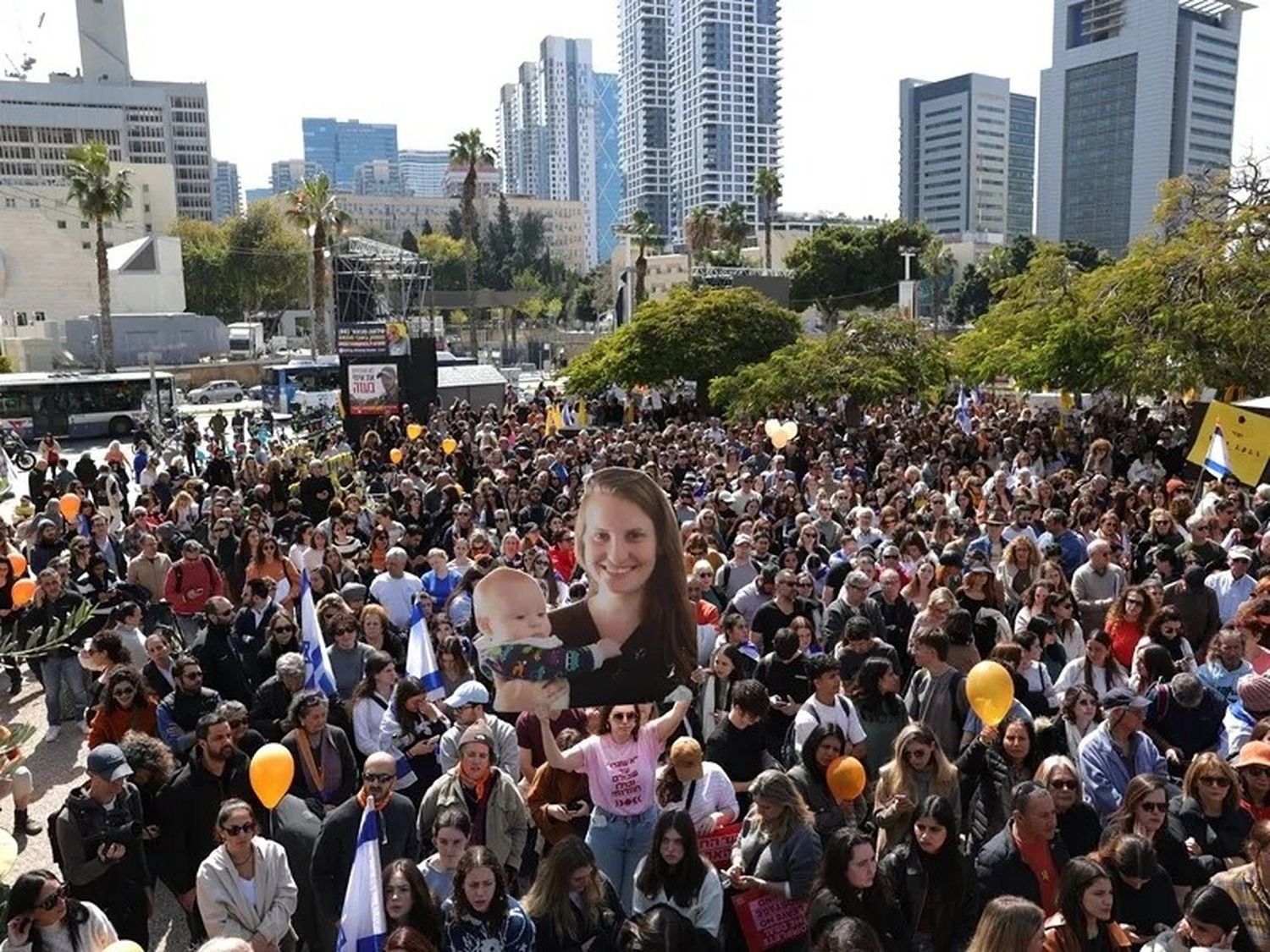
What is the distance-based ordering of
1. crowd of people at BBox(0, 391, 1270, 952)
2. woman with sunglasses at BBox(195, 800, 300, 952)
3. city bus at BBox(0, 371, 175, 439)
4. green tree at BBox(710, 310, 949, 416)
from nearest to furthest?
crowd of people at BBox(0, 391, 1270, 952) < woman with sunglasses at BBox(195, 800, 300, 952) < green tree at BBox(710, 310, 949, 416) < city bus at BBox(0, 371, 175, 439)

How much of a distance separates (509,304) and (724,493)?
6928 cm

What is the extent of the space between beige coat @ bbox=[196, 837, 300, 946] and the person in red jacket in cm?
506

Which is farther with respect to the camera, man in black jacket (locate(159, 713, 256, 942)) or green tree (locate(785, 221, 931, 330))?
green tree (locate(785, 221, 931, 330))

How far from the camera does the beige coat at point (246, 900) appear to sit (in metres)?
4.78

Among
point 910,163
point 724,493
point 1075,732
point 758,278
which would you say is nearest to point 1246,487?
point 724,493

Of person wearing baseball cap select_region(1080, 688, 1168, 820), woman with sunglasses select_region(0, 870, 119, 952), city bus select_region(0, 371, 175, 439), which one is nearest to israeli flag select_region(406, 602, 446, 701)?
woman with sunglasses select_region(0, 870, 119, 952)

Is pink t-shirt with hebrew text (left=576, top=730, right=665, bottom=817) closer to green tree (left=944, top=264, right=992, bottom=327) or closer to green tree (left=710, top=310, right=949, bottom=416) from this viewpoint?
green tree (left=710, top=310, right=949, bottom=416)

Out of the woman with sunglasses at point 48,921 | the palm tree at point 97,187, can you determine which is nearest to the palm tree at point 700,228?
the palm tree at point 97,187

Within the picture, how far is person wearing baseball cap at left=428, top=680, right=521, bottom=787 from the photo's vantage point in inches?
224

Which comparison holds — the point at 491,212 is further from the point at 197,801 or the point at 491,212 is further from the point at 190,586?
the point at 197,801

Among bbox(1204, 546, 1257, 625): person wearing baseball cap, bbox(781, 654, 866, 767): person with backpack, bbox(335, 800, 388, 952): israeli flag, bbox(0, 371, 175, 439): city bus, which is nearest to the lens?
bbox(335, 800, 388, 952): israeli flag

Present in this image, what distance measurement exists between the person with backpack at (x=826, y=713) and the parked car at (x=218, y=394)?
47.9 meters

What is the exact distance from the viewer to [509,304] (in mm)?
80250

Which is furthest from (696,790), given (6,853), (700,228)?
(700,228)
